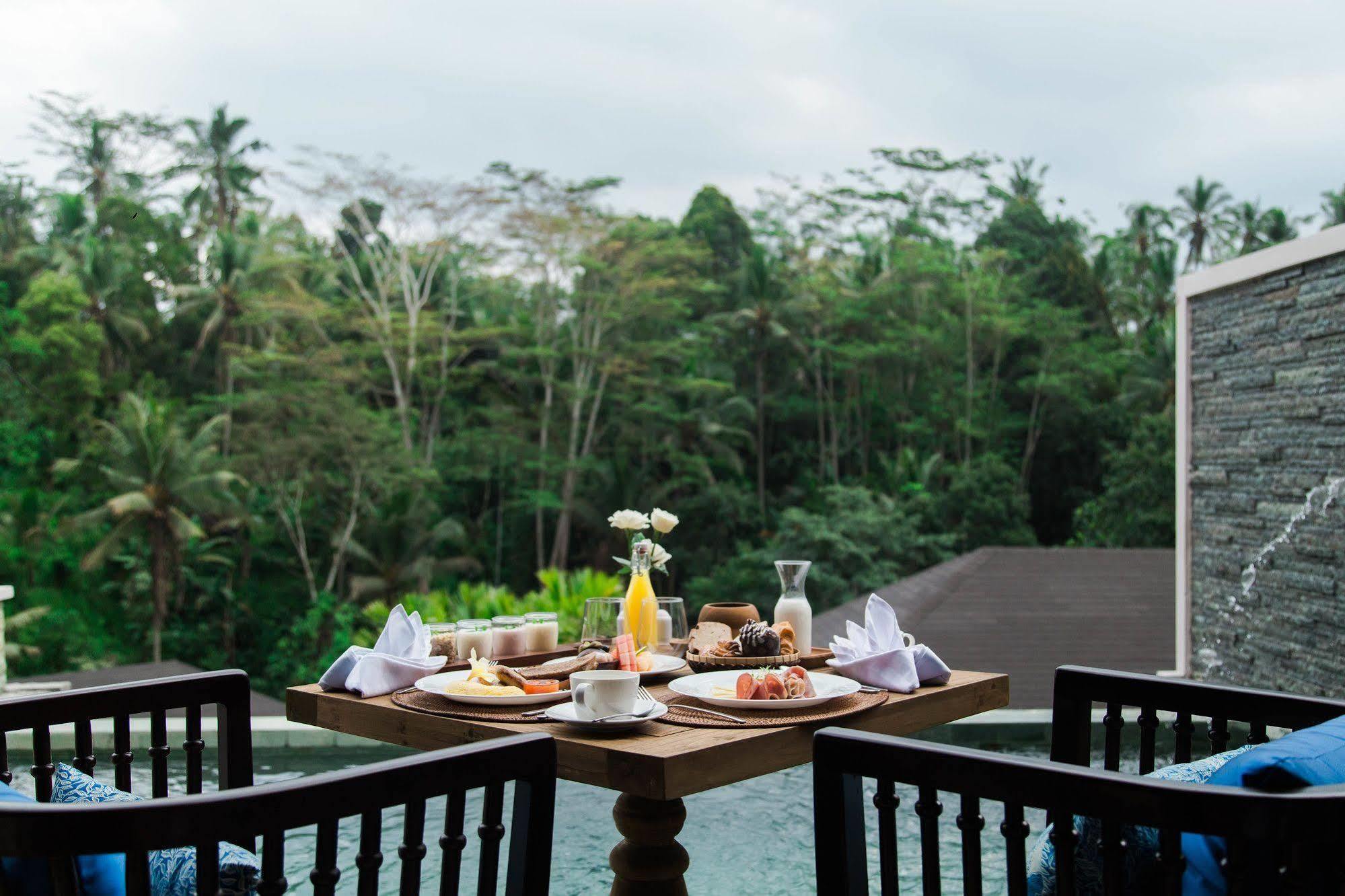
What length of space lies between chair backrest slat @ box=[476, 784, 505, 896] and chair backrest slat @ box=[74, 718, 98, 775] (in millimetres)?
743

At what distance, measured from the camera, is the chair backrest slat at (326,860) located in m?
1.10

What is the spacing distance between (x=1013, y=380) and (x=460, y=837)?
21.0 metres

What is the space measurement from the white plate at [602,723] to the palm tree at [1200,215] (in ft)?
81.3

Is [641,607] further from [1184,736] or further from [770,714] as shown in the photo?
[1184,736]

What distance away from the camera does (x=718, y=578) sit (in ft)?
57.6

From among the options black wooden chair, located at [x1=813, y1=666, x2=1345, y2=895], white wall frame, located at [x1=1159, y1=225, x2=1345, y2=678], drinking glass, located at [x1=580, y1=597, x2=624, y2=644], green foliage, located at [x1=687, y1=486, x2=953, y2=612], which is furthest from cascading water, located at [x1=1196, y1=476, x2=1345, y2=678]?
green foliage, located at [x1=687, y1=486, x2=953, y2=612]

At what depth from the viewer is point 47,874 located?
41.2 inches

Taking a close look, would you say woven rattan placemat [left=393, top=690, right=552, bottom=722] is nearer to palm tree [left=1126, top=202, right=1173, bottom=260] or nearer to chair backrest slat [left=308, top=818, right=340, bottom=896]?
chair backrest slat [left=308, top=818, right=340, bottom=896]

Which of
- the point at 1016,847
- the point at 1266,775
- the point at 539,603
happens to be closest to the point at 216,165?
the point at 539,603

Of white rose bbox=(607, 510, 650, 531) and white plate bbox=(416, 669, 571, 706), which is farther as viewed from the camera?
white rose bbox=(607, 510, 650, 531)

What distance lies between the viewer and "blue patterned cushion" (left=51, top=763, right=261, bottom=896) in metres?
1.18

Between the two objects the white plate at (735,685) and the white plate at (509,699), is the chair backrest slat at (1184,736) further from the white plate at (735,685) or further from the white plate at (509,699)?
the white plate at (509,699)

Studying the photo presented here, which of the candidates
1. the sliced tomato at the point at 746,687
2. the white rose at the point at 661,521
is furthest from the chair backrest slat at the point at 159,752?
the white rose at the point at 661,521

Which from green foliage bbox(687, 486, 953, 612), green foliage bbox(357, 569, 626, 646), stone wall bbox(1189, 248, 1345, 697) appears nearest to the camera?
stone wall bbox(1189, 248, 1345, 697)
